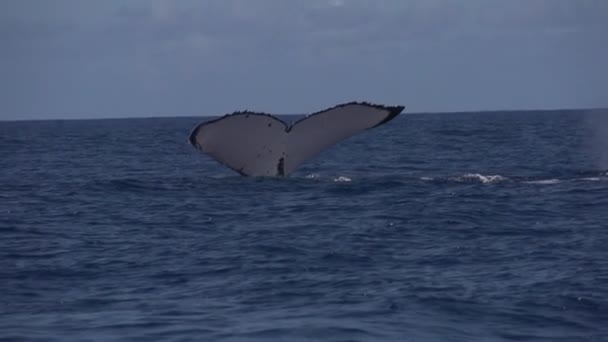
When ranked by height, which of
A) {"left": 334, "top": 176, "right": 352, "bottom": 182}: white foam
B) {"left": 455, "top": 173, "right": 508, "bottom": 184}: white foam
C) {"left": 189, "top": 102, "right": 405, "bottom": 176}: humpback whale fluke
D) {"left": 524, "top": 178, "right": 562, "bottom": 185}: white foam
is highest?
{"left": 189, "top": 102, "right": 405, "bottom": 176}: humpback whale fluke

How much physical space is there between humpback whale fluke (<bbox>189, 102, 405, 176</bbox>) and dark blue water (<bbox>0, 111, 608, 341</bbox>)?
23.7 inches

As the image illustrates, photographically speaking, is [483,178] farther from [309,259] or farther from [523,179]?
[309,259]

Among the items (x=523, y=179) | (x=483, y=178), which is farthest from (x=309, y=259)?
(x=523, y=179)

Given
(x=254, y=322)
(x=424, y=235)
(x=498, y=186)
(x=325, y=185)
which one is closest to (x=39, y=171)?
(x=325, y=185)

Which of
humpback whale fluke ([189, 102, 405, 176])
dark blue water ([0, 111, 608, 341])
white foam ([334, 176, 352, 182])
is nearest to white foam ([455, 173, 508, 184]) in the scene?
dark blue water ([0, 111, 608, 341])

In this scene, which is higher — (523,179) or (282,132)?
(282,132)

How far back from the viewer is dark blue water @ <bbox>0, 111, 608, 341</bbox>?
27.0ft

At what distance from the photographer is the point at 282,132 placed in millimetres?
15141

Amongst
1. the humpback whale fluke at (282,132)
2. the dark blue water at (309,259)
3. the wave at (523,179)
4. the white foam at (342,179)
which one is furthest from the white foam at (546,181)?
the humpback whale fluke at (282,132)

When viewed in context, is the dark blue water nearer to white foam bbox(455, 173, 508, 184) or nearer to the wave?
the wave

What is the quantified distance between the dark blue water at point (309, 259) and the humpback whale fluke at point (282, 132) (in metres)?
0.60

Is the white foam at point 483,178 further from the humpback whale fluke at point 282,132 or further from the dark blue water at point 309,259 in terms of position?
A: the humpback whale fluke at point 282,132

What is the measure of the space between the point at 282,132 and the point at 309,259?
449cm

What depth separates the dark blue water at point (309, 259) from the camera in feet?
27.0
